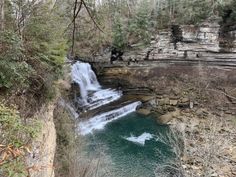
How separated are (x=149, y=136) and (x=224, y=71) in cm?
815

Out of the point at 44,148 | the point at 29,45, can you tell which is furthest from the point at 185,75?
the point at 44,148

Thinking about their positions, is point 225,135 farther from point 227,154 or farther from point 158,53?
point 158,53

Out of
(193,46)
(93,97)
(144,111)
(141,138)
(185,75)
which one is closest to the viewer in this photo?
(141,138)

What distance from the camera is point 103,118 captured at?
19250mm

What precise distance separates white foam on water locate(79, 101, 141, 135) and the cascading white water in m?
1.09

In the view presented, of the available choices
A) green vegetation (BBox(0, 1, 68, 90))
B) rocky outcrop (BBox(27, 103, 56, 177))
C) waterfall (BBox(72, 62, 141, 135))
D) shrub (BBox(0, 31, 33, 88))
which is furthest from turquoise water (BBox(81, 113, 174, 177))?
shrub (BBox(0, 31, 33, 88))

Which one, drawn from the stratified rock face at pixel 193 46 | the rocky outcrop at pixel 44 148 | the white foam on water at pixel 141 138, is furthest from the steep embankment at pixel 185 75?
the rocky outcrop at pixel 44 148

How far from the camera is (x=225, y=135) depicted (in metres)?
16.8

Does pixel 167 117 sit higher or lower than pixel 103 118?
lower

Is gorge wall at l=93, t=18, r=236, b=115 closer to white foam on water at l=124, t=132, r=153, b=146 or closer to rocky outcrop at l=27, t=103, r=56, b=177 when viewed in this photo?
white foam on water at l=124, t=132, r=153, b=146

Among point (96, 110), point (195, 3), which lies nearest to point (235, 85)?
point (195, 3)

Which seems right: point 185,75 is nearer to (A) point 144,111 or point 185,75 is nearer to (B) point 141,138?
(A) point 144,111

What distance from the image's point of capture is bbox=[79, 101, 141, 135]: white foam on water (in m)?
18.0

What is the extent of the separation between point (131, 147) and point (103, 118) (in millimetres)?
3325
